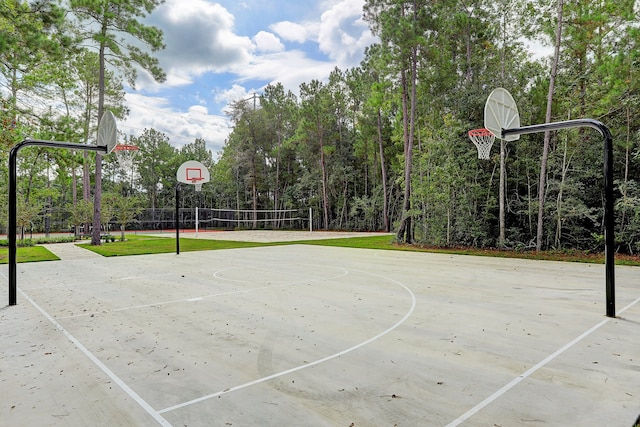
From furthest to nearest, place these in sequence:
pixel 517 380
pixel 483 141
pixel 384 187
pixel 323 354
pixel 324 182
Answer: pixel 324 182
pixel 384 187
pixel 483 141
pixel 323 354
pixel 517 380

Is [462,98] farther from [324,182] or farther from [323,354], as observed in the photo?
[324,182]

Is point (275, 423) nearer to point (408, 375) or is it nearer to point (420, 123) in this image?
point (408, 375)

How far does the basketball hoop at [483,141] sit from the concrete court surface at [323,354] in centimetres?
505

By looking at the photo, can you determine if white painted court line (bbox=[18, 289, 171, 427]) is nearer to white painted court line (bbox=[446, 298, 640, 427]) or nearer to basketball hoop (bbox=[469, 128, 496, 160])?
white painted court line (bbox=[446, 298, 640, 427])

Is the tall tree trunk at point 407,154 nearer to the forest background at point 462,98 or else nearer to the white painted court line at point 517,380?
the forest background at point 462,98

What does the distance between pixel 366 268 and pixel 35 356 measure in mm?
5831

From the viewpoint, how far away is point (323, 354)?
3000 mm

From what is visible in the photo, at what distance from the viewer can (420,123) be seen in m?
15.2

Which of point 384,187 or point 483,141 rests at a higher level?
point 483,141

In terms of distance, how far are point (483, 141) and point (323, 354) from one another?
945 cm

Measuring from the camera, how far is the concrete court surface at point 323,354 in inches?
83.7

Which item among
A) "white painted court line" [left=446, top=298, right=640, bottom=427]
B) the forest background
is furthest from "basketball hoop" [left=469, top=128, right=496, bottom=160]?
"white painted court line" [left=446, top=298, right=640, bottom=427]

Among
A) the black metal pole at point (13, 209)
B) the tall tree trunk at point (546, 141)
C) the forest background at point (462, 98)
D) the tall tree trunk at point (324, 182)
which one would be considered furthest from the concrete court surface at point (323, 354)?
the tall tree trunk at point (324, 182)

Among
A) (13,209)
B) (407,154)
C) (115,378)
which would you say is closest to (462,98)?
(407,154)
